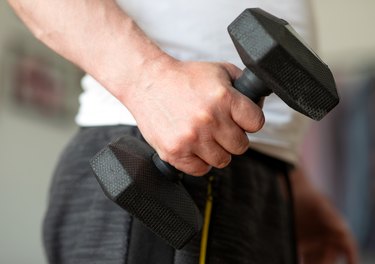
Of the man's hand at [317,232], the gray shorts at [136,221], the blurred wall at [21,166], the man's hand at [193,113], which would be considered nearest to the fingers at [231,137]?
the man's hand at [193,113]

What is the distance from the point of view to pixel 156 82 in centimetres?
58

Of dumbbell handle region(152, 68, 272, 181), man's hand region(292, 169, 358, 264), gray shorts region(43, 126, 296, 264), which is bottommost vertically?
man's hand region(292, 169, 358, 264)

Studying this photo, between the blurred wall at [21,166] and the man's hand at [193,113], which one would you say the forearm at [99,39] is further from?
the blurred wall at [21,166]

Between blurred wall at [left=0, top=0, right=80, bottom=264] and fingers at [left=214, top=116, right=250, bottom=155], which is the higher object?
fingers at [left=214, top=116, right=250, bottom=155]

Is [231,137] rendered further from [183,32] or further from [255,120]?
[183,32]

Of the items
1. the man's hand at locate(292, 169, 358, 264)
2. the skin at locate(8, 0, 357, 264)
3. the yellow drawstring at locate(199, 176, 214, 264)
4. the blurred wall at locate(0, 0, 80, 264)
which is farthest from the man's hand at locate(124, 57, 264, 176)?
the blurred wall at locate(0, 0, 80, 264)

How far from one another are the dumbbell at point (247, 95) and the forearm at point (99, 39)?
0.07 metres

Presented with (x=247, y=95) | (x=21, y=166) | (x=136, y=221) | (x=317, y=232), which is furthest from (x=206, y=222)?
(x=21, y=166)

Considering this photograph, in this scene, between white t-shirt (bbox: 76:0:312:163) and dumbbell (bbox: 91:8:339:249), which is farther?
white t-shirt (bbox: 76:0:312:163)

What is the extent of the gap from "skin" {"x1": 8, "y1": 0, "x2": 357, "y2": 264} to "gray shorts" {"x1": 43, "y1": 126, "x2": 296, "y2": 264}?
0.11m

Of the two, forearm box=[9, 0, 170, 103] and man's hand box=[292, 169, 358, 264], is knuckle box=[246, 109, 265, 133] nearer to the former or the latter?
forearm box=[9, 0, 170, 103]

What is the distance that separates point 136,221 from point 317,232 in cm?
51

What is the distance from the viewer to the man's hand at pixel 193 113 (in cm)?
→ 55

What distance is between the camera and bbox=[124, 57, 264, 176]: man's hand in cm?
55
